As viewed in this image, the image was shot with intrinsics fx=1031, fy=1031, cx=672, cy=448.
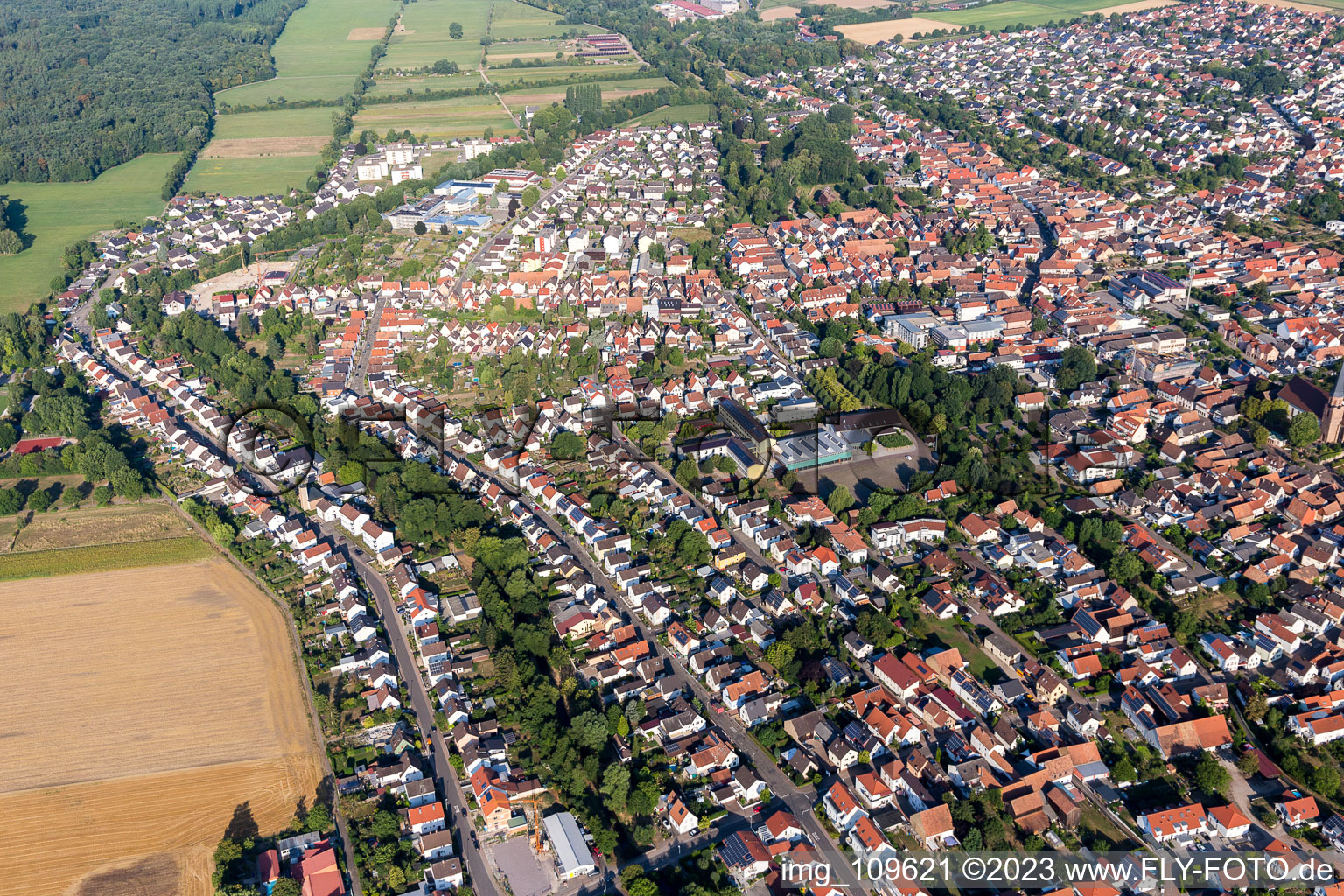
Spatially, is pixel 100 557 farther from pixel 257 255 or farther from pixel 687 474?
pixel 257 255

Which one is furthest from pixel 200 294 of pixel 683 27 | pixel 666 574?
pixel 683 27

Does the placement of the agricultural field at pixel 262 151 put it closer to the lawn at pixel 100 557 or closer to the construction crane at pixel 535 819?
the lawn at pixel 100 557

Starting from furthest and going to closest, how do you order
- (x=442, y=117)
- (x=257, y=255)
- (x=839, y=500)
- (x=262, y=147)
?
(x=442, y=117)
(x=262, y=147)
(x=257, y=255)
(x=839, y=500)

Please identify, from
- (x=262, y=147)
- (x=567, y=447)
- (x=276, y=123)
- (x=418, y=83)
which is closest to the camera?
(x=567, y=447)

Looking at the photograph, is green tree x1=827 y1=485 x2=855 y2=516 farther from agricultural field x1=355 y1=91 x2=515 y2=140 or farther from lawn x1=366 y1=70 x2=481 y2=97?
lawn x1=366 y1=70 x2=481 y2=97

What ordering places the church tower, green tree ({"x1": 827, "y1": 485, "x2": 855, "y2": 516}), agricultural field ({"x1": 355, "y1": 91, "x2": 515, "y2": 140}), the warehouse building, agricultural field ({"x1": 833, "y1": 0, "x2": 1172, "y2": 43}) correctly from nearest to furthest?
1. the warehouse building
2. green tree ({"x1": 827, "y1": 485, "x2": 855, "y2": 516})
3. the church tower
4. agricultural field ({"x1": 355, "y1": 91, "x2": 515, "y2": 140})
5. agricultural field ({"x1": 833, "y1": 0, "x2": 1172, "y2": 43})

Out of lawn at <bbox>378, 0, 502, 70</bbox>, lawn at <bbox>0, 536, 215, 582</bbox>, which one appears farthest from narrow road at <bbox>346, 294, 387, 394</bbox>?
lawn at <bbox>378, 0, 502, 70</bbox>

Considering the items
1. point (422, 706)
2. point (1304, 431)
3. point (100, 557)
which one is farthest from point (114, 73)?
Result: point (1304, 431)
